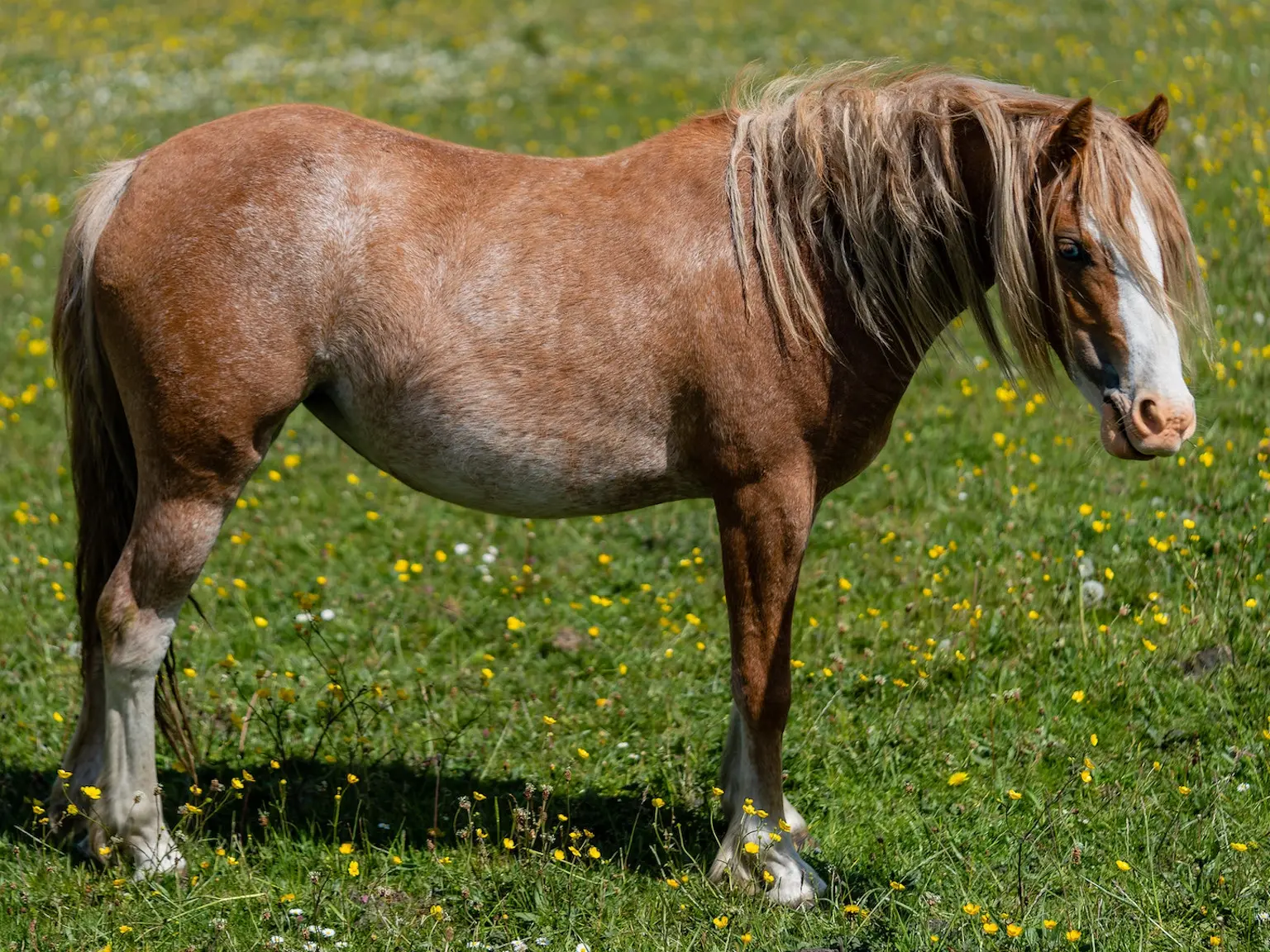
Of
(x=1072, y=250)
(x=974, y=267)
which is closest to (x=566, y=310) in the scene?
(x=974, y=267)

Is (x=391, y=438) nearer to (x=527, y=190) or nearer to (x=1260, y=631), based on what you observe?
(x=527, y=190)

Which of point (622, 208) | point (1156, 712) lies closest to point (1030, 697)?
point (1156, 712)

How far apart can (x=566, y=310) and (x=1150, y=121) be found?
67.1 inches

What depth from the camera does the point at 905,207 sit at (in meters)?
3.55

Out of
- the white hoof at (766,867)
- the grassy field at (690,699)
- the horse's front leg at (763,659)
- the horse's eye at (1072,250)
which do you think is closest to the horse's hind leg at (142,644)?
the grassy field at (690,699)

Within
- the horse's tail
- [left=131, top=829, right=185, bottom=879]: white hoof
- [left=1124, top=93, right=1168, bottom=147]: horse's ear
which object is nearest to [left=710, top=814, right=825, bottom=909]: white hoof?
[left=131, top=829, right=185, bottom=879]: white hoof

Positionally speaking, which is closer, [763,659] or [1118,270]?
[1118,270]

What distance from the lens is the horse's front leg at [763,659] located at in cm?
372

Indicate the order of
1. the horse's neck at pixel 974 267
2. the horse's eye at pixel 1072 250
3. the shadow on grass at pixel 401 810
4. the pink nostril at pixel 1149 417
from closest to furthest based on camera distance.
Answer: the pink nostril at pixel 1149 417 < the horse's eye at pixel 1072 250 < the horse's neck at pixel 974 267 < the shadow on grass at pixel 401 810

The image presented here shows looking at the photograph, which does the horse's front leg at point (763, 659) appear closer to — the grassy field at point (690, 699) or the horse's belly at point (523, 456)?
the grassy field at point (690, 699)

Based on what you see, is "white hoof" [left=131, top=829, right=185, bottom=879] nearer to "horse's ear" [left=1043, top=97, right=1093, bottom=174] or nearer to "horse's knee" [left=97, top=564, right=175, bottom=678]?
"horse's knee" [left=97, top=564, right=175, bottom=678]

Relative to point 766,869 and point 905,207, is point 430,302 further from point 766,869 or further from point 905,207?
point 766,869

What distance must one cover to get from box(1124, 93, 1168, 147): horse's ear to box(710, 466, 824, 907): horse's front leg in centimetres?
132

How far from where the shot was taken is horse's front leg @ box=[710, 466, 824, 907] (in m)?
3.72
